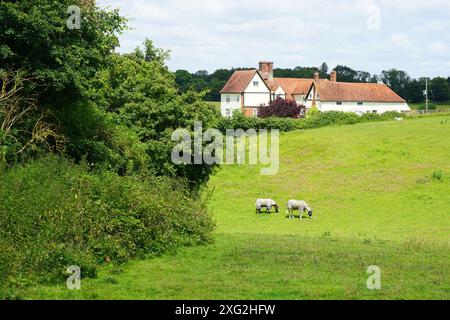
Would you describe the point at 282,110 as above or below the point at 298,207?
above

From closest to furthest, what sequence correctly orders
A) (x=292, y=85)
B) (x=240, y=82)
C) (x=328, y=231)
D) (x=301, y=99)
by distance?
(x=328, y=231) < (x=240, y=82) < (x=301, y=99) < (x=292, y=85)

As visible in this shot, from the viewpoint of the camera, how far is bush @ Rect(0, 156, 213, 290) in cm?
1686

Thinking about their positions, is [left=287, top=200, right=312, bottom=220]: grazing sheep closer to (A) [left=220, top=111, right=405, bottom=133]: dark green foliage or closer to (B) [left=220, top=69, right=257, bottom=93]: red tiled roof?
(A) [left=220, top=111, right=405, bottom=133]: dark green foliage

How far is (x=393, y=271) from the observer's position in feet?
59.6

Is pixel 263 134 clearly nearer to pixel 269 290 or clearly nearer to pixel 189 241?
pixel 189 241

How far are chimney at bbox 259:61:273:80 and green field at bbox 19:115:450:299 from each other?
1583 inches

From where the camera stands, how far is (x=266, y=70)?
4567 inches

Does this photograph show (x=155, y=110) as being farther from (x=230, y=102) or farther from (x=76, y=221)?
(x=230, y=102)

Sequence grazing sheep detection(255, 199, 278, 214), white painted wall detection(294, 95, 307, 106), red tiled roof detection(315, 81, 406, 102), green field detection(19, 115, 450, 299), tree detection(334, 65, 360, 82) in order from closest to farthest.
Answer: green field detection(19, 115, 450, 299) → grazing sheep detection(255, 199, 278, 214) → red tiled roof detection(315, 81, 406, 102) → white painted wall detection(294, 95, 307, 106) → tree detection(334, 65, 360, 82)

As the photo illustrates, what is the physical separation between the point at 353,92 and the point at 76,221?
98.9 m

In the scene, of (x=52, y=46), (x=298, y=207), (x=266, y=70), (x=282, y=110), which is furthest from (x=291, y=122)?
(x=52, y=46)

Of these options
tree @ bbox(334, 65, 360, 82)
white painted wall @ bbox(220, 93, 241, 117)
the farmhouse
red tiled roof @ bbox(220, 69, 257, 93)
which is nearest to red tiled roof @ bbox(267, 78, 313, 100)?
the farmhouse

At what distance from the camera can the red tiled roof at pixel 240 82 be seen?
111 m
